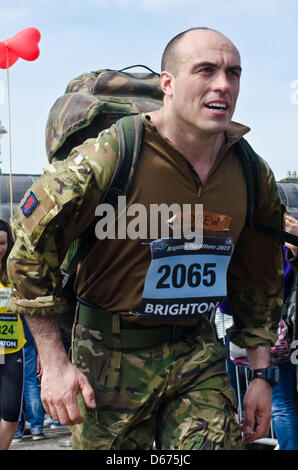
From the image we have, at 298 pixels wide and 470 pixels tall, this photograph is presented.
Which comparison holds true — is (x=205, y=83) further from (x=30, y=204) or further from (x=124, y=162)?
(x=30, y=204)

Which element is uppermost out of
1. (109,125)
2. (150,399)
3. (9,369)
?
(109,125)

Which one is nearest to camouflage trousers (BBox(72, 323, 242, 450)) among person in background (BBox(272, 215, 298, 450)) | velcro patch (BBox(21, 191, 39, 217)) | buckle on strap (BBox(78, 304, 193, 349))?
buckle on strap (BBox(78, 304, 193, 349))

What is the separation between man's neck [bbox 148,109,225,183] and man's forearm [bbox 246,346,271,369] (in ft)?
2.90

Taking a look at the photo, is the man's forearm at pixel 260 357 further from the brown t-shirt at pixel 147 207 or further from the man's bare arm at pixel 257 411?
the brown t-shirt at pixel 147 207

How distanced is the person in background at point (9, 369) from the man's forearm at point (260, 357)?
3072 mm

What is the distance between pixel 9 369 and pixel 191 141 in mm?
3728

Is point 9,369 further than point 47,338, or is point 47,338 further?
point 9,369

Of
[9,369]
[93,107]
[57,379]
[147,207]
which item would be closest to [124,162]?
[147,207]

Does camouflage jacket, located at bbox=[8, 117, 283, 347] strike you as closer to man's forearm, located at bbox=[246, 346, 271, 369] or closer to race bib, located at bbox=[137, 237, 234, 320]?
race bib, located at bbox=[137, 237, 234, 320]

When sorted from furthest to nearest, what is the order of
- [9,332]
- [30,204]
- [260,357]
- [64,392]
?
[9,332] → [260,357] → [30,204] → [64,392]

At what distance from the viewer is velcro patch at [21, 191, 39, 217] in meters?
2.67

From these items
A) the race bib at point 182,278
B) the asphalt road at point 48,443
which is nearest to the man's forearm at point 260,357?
the race bib at point 182,278

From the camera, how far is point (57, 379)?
2588 millimetres
